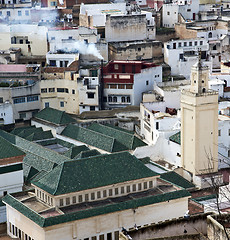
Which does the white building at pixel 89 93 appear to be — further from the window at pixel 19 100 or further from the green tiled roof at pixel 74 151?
the green tiled roof at pixel 74 151

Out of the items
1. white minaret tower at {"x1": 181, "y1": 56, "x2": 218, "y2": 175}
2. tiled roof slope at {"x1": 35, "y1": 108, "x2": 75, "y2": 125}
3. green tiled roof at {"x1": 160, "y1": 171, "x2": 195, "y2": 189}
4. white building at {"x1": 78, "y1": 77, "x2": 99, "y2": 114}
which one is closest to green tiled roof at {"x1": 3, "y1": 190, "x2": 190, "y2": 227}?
green tiled roof at {"x1": 160, "y1": 171, "x2": 195, "y2": 189}

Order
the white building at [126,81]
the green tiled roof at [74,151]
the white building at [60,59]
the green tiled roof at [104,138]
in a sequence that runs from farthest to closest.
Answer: the white building at [60,59], the white building at [126,81], the green tiled roof at [104,138], the green tiled roof at [74,151]

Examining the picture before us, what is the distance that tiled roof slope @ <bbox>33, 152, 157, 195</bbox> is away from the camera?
143ft

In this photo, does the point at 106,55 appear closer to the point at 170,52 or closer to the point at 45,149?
the point at 170,52

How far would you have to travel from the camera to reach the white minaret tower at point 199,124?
172 feet

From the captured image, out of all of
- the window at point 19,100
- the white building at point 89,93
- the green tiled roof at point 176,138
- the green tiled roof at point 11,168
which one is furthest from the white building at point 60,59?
the green tiled roof at point 11,168

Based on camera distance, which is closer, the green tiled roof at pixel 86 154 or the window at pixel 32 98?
the green tiled roof at pixel 86 154

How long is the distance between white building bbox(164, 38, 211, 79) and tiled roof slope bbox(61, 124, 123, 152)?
14665 millimetres

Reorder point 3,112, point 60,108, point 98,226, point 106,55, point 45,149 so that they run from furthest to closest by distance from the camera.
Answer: point 106,55 < point 60,108 < point 3,112 < point 45,149 < point 98,226

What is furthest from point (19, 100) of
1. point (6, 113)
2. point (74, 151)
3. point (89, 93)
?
point (74, 151)

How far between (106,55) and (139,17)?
5437 mm

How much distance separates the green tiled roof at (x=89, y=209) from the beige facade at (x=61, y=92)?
22954 millimetres

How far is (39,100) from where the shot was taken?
222 feet

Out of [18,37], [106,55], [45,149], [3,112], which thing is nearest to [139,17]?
[106,55]
